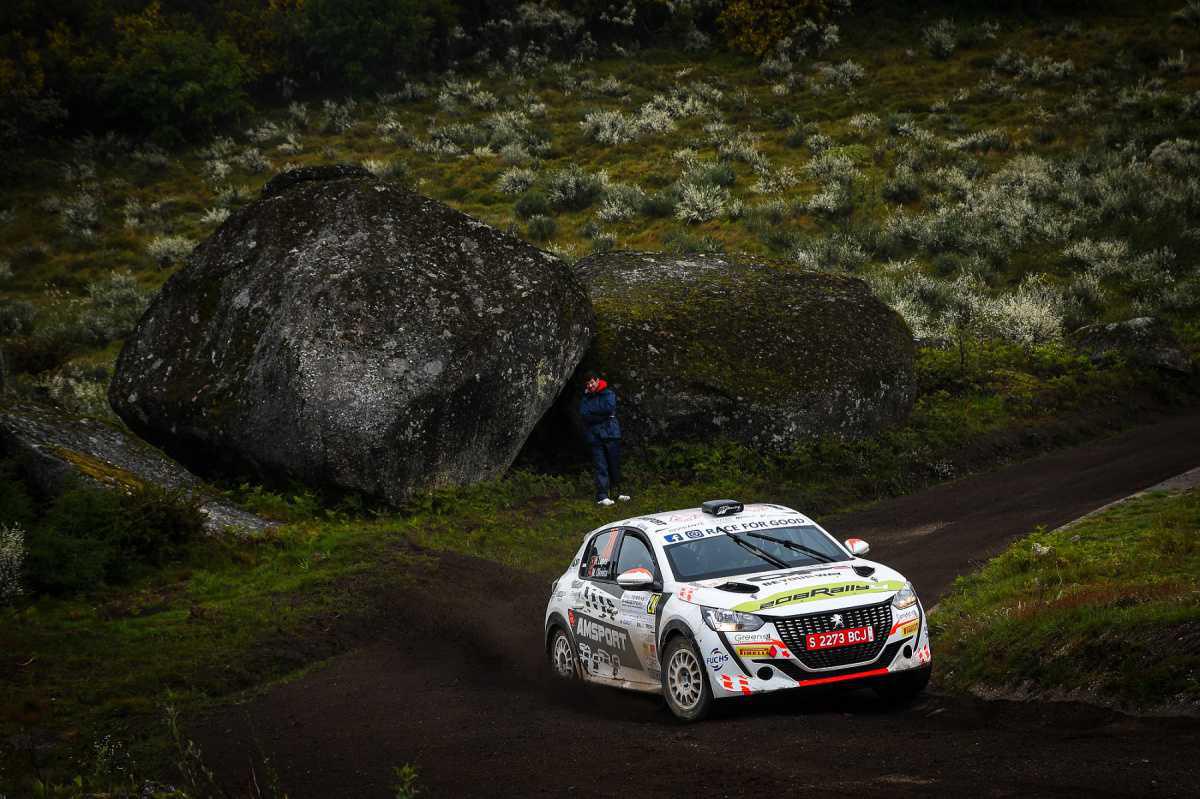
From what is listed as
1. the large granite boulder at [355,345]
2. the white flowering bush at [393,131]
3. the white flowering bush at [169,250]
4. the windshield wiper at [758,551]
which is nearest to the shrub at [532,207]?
the white flowering bush at [169,250]

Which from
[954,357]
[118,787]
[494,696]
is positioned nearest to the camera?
[118,787]

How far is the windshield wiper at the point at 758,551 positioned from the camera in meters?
9.75

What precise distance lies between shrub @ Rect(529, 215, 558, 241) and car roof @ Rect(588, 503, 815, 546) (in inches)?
972

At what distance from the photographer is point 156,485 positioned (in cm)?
1557

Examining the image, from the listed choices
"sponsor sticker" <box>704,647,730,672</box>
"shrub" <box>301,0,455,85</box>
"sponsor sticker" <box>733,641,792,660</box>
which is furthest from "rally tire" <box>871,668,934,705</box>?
"shrub" <box>301,0,455,85</box>

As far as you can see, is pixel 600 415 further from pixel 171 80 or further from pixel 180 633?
pixel 171 80

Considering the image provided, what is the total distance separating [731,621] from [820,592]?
75cm

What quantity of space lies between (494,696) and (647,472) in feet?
28.8

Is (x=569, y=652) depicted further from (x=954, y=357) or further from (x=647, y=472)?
(x=954, y=357)

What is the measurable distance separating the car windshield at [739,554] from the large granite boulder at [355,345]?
7.39 metres

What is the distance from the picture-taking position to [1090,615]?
913cm

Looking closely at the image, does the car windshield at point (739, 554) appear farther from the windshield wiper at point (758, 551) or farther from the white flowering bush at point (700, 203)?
the white flowering bush at point (700, 203)

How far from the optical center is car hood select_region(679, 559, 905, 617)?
28.5ft

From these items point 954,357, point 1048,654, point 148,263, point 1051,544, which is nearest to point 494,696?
point 1048,654
